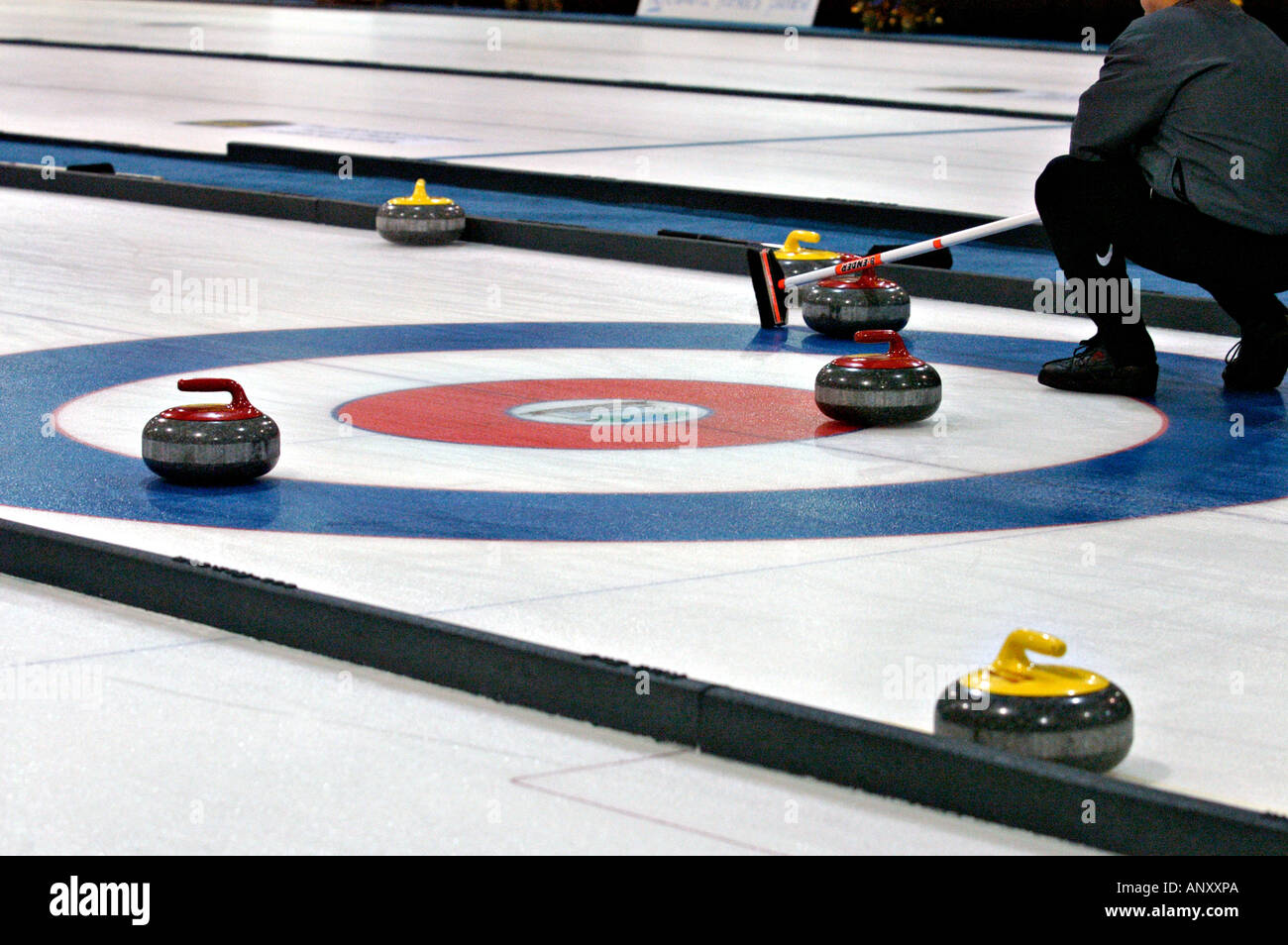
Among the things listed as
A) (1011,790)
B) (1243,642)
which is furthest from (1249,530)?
(1011,790)

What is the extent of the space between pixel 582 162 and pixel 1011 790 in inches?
385

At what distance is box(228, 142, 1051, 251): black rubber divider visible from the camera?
9305 mm

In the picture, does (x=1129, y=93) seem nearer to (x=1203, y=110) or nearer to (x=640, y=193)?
(x=1203, y=110)

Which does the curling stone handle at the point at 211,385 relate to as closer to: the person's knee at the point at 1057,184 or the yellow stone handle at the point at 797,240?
the person's knee at the point at 1057,184

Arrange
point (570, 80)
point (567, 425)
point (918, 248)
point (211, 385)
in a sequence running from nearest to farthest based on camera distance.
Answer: point (211, 385)
point (567, 425)
point (918, 248)
point (570, 80)

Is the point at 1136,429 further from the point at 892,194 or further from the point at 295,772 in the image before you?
the point at 892,194

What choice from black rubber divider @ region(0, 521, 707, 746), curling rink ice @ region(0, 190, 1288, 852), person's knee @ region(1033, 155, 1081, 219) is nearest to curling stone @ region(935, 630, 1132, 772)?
curling rink ice @ region(0, 190, 1288, 852)

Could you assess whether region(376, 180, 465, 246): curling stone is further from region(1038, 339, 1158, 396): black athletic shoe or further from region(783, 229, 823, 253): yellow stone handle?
region(1038, 339, 1158, 396): black athletic shoe

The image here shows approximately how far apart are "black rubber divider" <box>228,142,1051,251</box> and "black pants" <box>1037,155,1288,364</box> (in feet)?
10.5

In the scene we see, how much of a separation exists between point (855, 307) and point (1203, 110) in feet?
4.89

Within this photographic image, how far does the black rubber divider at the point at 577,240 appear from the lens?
7.11 metres

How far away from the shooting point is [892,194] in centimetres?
1056

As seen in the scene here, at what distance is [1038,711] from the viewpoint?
2670 millimetres

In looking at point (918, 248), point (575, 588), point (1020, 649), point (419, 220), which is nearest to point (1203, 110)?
point (918, 248)
